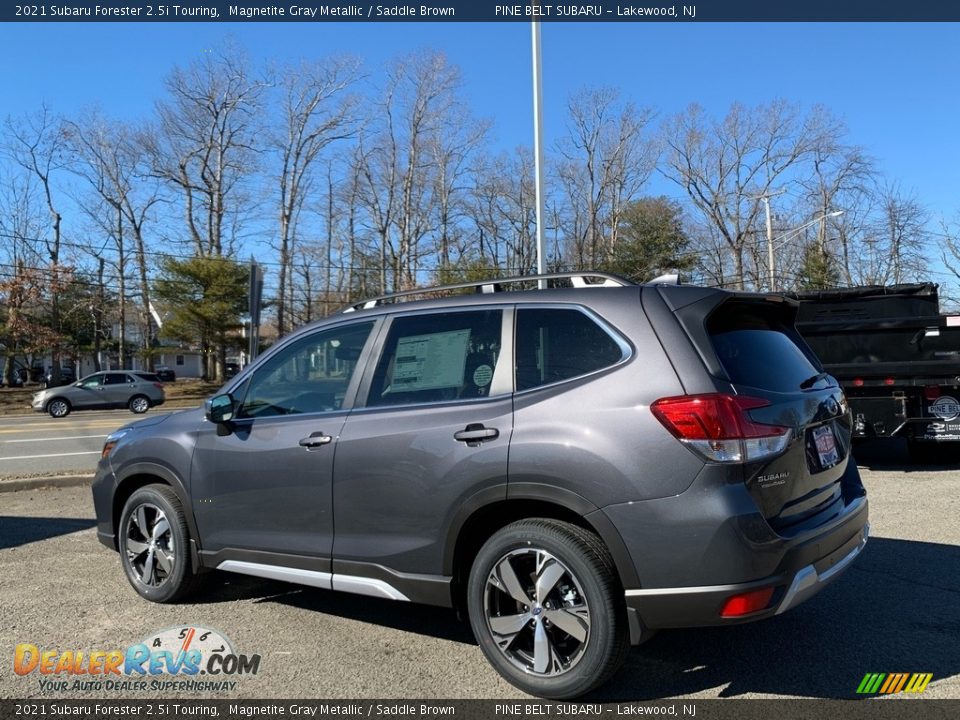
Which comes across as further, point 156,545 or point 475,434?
point 156,545

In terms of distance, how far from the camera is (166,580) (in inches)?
183

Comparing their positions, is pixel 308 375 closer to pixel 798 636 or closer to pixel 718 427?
pixel 718 427

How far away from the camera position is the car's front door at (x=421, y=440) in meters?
3.41

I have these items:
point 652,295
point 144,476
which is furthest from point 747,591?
point 144,476

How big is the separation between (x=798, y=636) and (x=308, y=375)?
3050mm

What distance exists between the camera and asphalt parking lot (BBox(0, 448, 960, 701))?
3.46 metres

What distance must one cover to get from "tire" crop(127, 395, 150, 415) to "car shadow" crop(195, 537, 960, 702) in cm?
2517

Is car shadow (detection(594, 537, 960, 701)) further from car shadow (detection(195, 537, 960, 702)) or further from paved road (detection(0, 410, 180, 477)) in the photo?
paved road (detection(0, 410, 180, 477))

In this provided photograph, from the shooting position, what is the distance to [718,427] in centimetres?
296

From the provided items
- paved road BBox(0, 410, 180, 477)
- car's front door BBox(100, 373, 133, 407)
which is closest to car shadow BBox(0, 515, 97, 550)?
paved road BBox(0, 410, 180, 477)

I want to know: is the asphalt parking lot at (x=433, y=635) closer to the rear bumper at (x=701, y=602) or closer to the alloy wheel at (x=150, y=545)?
the alloy wheel at (x=150, y=545)

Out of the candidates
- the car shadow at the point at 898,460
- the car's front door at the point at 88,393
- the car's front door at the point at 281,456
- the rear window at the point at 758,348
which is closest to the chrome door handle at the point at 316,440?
the car's front door at the point at 281,456

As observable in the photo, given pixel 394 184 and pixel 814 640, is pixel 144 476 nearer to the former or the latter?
pixel 814 640

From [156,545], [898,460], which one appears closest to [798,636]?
[156,545]
